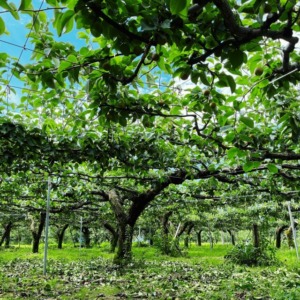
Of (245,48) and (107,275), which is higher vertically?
(245,48)

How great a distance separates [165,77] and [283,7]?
145 cm

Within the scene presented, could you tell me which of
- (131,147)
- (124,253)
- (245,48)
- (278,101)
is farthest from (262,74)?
(124,253)

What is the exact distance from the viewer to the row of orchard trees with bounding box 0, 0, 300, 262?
174 cm

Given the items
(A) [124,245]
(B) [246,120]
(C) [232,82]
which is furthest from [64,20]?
(A) [124,245]

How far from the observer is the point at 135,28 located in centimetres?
184

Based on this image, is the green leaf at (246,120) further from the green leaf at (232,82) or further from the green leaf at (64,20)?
the green leaf at (64,20)

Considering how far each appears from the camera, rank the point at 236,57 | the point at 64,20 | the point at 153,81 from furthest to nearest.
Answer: the point at 153,81 < the point at 236,57 < the point at 64,20

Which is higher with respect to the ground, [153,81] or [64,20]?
[153,81]

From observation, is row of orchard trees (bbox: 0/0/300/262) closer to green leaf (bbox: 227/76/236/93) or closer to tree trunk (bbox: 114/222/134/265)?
green leaf (bbox: 227/76/236/93)

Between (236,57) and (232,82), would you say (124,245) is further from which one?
(236,57)

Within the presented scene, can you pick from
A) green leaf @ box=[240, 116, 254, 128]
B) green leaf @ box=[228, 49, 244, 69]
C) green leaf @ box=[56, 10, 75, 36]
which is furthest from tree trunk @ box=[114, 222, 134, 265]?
green leaf @ box=[56, 10, 75, 36]

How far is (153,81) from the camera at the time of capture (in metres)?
2.79

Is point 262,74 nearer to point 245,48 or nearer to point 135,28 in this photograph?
point 245,48

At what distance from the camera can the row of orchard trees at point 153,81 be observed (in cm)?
174
